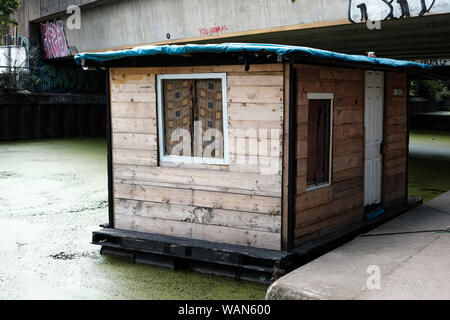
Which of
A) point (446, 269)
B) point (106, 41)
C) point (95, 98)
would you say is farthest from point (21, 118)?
point (446, 269)

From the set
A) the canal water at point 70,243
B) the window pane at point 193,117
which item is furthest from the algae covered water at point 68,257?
the window pane at point 193,117

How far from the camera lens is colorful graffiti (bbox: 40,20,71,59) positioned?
21.6 meters

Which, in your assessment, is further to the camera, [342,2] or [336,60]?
[342,2]

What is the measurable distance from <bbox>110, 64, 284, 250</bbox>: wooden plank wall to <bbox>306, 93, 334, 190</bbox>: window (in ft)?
2.17

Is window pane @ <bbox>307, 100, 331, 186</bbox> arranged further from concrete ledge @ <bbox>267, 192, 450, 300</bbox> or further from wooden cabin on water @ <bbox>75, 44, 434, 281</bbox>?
concrete ledge @ <bbox>267, 192, 450, 300</bbox>

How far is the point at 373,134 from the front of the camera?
8.00 m

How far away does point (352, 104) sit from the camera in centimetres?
734

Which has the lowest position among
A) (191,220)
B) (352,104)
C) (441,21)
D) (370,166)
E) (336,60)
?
(191,220)

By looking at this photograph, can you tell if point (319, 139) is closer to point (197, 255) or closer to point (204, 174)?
point (204, 174)

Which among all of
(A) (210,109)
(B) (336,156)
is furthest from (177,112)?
(B) (336,156)

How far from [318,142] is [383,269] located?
6.02 ft

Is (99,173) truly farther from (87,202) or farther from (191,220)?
(191,220)

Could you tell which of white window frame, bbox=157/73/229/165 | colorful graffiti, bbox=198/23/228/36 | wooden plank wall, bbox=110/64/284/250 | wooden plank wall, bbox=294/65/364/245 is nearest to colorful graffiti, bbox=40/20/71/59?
colorful graffiti, bbox=198/23/228/36
